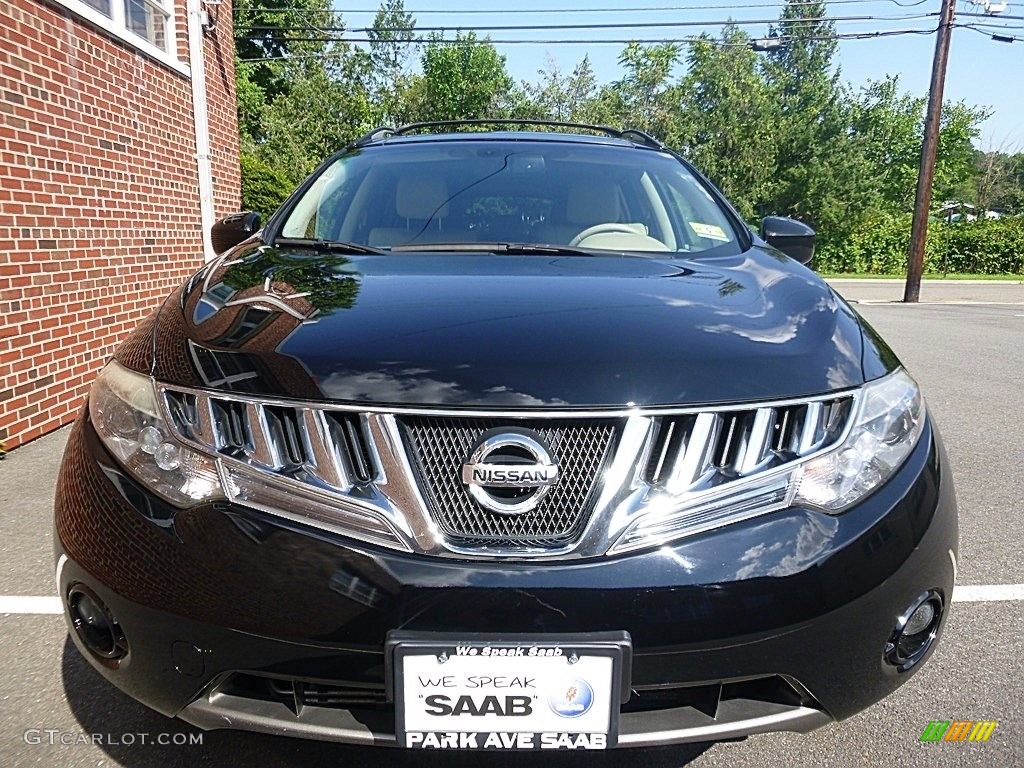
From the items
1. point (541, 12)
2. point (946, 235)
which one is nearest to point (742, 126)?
A: point (946, 235)

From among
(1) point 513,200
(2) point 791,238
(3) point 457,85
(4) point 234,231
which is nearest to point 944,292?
(2) point 791,238

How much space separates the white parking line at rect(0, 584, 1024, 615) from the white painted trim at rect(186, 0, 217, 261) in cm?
515

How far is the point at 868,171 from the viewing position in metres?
35.3

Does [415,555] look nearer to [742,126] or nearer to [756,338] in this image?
[756,338]

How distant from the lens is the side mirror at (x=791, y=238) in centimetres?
281

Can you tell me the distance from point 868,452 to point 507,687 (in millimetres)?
800

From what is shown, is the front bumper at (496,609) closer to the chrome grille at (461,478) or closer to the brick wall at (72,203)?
the chrome grille at (461,478)

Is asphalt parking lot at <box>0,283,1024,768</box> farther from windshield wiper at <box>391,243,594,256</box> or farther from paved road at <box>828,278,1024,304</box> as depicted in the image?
paved road at <box>828,278,1024,304</box>

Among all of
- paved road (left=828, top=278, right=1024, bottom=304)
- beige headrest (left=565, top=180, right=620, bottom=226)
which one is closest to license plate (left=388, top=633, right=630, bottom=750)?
beige headrest (left=565, top=180, right=620, bottom=226)

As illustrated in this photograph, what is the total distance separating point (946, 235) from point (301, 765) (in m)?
32.9

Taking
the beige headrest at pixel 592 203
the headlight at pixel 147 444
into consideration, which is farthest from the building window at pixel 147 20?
the headlight at pixel 147 444

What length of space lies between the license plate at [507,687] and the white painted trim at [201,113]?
6.62 m

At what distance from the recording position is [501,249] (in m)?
2.19

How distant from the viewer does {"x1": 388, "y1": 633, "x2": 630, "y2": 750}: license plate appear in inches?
50.6
